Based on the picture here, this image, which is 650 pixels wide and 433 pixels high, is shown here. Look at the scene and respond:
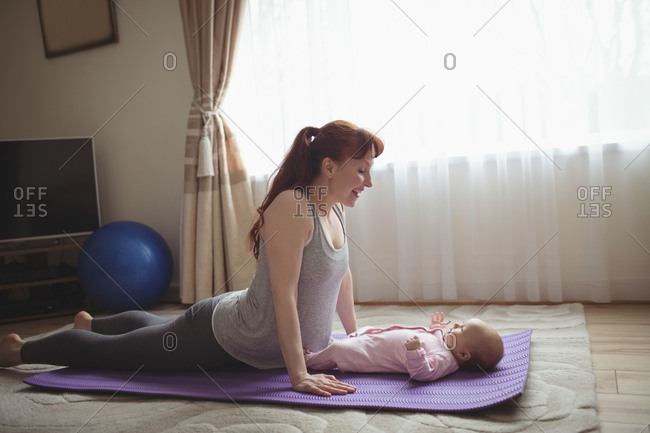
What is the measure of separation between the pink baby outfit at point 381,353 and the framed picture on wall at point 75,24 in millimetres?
2730

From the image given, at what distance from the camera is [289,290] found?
1744mm

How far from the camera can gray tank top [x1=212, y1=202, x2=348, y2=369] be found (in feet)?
6.04

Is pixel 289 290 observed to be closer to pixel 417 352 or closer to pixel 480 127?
pixel 417 352

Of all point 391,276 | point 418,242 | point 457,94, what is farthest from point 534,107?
point 391,276

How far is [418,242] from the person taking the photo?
311 centimetres

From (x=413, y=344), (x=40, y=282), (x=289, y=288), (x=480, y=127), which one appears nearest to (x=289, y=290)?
(x=289, y=288)

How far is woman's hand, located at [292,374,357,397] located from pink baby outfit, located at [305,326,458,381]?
0.12 m

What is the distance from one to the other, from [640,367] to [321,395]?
3.37 ft

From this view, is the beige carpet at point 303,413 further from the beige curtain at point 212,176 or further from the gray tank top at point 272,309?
the beige curtain at point 212,176

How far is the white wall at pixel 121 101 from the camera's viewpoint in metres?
3.65

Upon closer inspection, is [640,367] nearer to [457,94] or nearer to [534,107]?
[534,107]

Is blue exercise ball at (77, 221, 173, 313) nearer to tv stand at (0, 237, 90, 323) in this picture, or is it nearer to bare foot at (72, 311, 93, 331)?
tv stand at (0, 237, 90, 323)

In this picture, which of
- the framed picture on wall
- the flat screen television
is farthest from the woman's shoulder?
the framed picture on wall

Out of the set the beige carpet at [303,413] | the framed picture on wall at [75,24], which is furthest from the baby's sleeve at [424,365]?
the framed picture on wall at [75,24]
